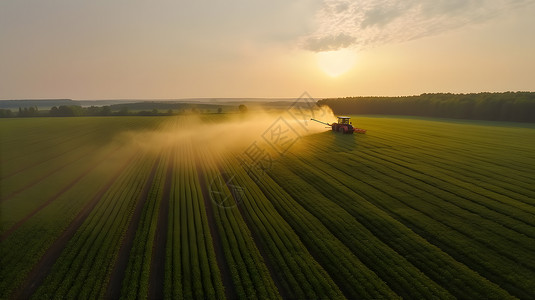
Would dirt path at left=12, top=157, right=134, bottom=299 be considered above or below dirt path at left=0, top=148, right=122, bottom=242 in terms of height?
below

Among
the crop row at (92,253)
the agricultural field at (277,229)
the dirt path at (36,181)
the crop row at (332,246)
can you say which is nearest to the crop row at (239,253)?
the agricultural field at (277,229)

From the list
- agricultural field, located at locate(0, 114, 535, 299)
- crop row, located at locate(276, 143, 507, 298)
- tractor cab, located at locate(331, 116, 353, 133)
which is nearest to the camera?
crop row, located at locate(276, 143, 507, 298)

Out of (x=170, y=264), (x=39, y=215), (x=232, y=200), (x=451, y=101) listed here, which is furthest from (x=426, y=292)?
(x=451, y=101)

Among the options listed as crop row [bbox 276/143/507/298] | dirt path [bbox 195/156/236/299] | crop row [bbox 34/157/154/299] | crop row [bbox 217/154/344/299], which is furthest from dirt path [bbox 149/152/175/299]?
crop row [bbox 276/143/507/298]

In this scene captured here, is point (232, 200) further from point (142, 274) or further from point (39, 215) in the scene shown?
point (39, 215)

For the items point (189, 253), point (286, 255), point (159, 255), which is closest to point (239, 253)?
point (286, 255)

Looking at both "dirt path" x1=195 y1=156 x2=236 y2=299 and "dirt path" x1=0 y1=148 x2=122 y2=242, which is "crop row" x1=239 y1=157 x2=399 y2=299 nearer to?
"dirt path" x1=195 y1=156 x2=236 y2=299

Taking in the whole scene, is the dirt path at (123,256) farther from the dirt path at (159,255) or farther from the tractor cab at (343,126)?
the tractor cab at (343,126)
